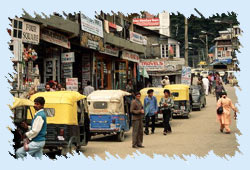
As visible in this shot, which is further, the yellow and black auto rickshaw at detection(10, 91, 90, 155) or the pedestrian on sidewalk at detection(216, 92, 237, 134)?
the pedestrian on sidewalk at detection(216, 92, 237, 134)

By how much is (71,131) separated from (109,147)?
290cm

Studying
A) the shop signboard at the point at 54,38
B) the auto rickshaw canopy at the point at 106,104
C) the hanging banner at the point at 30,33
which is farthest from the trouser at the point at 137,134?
the shop signboard at the point at 54,38

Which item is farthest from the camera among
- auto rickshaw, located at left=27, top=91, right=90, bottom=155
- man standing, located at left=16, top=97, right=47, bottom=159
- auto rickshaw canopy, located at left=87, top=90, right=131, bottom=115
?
auto rickshaw canopy, located at left=87, top=90, right=131, bottom=115

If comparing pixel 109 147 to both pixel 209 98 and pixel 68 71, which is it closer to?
pixel 68 71

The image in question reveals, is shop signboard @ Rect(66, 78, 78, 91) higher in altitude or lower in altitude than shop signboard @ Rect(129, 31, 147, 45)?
lower

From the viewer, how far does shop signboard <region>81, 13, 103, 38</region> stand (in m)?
21.3

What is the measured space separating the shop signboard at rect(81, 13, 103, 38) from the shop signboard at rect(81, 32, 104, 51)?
10.7 inches

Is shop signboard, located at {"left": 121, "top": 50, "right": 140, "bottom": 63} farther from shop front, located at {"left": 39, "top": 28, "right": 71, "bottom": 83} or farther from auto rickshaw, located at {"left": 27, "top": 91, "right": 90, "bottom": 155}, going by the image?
auto rickshaw, located at {"left": 27, "top": 91, "right": 90, "bottom": 155}

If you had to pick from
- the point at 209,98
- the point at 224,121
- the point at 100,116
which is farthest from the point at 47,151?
the point at 209,98

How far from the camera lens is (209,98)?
124 feet

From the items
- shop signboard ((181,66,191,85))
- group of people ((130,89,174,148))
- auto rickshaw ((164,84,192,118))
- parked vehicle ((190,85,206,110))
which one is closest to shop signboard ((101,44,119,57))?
shop signboard ((181,66,191,85))

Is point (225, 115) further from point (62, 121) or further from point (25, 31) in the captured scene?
point (25, 31)

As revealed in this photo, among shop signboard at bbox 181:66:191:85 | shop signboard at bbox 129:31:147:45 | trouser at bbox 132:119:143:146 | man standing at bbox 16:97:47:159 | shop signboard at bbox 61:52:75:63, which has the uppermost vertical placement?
shop signboard at bbox 129:31:147:45

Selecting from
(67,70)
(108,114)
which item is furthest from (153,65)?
(108,114)
